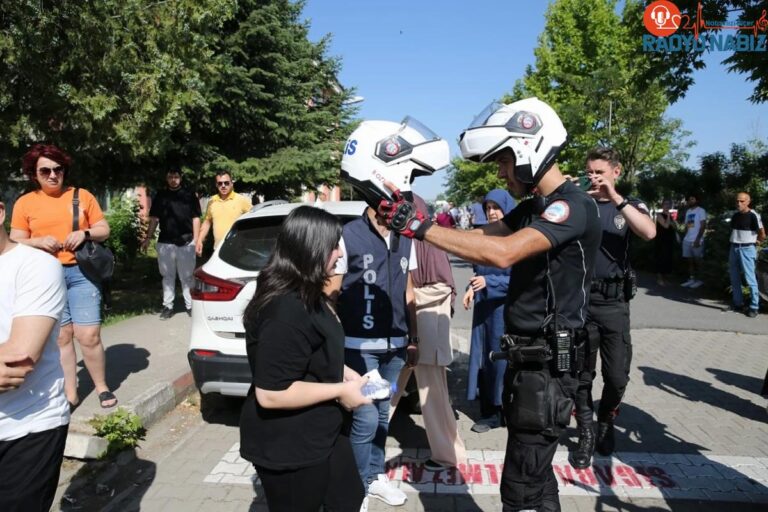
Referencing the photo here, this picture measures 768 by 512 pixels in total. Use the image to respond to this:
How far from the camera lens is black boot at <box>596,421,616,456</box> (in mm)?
4227

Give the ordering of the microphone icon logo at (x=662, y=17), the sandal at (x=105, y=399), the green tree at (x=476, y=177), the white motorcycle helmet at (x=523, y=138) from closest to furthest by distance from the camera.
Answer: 1. the white motorcycle helmet at (x=523, y=138)
2. the sandal at (x=105, y=399)
3. the microphone icon logo at (x=662, y=17)
4. the green tree at (x=476, y=177)

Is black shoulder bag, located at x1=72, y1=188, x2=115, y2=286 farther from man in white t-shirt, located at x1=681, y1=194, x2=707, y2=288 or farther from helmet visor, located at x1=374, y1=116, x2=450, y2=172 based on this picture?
man in white t-shirt, located at x1=681, y1=194, x2=707, y2=288

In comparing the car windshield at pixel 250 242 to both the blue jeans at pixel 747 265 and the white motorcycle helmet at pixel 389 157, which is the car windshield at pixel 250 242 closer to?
the white motorcycle helmet at pixel 389 157

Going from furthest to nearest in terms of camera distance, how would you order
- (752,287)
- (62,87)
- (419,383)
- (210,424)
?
(752,287) → (62,87) → (210,424) → (419,383)

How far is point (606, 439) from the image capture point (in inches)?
167

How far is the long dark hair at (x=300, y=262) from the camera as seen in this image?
2164 mm

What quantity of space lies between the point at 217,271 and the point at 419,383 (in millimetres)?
1908

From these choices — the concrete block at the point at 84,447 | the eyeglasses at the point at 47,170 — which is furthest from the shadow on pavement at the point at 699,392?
the eyeglasses at the point at 47,170

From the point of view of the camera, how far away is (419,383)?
A: 4.02 metres

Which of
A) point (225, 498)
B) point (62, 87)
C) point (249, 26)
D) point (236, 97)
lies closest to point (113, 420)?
point (225, 498)

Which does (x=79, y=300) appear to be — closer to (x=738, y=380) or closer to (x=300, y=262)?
(x=300, y=262)

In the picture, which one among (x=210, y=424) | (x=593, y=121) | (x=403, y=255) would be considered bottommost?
(x=210, y=424)

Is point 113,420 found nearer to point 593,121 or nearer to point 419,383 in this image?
point 419,383

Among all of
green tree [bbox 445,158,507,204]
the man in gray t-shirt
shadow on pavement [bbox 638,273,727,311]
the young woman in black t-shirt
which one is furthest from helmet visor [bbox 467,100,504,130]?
green tree [bbox 445,158,507,204]
